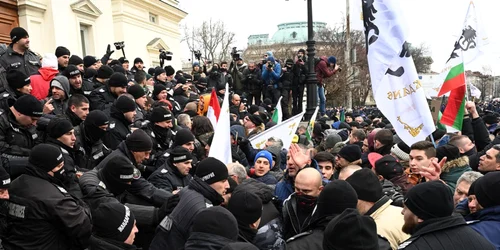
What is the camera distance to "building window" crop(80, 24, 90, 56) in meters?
20.5

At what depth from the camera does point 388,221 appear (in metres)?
3.17

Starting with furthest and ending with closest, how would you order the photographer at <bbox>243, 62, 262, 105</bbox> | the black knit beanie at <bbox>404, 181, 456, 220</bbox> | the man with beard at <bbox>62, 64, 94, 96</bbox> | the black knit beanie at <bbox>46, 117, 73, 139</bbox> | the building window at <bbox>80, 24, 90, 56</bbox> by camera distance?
the building window at <bbox>80, 24, 90, 56</bbox>
the photographer at <bbox>243, 62, 262, 105</bbox>
the man with beard at <bbox>62, 64, 94, 96</bbox>
the black knit beanie at <bbox>46, 117, 73, 139</bbox>
the black knit beanie at <bbox>404, 181, 456, 220</bbox>

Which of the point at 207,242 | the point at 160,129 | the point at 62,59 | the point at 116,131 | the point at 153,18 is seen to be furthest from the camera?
the point at 153,18

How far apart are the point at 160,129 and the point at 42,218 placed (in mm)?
2667

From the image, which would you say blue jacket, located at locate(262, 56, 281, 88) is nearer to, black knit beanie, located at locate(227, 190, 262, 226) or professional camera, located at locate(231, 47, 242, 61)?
professional camera, located at locate(231, 47, 242, 61)

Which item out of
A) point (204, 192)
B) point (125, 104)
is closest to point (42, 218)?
point (204, 192)

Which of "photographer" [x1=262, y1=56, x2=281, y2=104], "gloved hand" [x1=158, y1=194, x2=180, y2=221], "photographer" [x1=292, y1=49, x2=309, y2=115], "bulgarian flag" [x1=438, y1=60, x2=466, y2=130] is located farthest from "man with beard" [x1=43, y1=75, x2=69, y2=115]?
"photographer" [x1=292, y1=49, x2=309, y2=115]

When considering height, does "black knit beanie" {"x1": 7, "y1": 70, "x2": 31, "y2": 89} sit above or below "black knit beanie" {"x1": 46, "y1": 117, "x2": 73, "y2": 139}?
above

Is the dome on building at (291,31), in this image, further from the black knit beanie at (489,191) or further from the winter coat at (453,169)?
the black knit beanie at (489,191)

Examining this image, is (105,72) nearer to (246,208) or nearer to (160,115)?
(160,115)

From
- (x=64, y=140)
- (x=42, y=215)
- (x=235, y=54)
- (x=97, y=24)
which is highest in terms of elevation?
(x=97, y=24)

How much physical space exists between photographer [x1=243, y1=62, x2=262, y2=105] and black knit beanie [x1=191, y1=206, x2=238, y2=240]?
1153 centimetres

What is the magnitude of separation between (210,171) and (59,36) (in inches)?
691

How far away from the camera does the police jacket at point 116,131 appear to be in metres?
5.36
